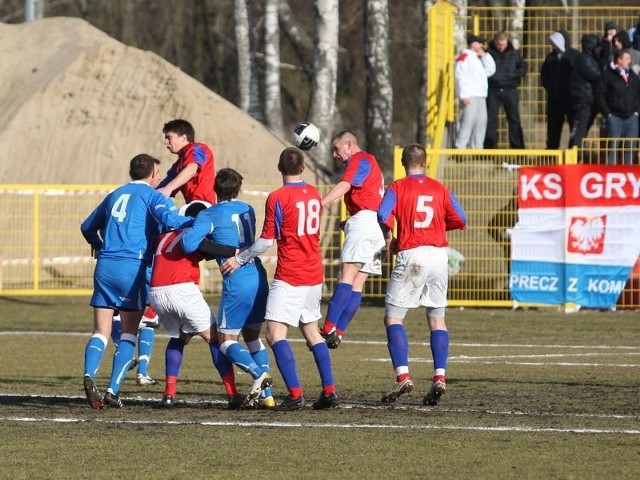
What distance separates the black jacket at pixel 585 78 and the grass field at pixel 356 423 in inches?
256

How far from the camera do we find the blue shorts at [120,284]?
11289mm

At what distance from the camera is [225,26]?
57188mm

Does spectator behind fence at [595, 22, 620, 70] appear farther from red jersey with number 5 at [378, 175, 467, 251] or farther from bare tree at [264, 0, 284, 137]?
bare tree at [264, 0, 284, 137]

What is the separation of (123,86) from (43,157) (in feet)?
7.55

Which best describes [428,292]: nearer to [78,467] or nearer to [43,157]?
[78,467]

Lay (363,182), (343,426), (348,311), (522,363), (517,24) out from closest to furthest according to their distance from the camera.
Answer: (343,426), (363,182), (348,311), (522,363), (517,24)

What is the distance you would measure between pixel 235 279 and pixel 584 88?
13.0 m

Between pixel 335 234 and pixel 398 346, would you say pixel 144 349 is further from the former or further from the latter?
pixel 335 234

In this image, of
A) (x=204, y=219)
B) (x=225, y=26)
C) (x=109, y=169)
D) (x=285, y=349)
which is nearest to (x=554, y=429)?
(x=285, y=349)

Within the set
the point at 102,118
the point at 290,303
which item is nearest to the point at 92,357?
the point at 290,303

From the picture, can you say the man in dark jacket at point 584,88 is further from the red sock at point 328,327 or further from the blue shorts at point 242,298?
the blue shorts at point 242,298

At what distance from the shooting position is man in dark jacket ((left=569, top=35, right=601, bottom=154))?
22.6 m

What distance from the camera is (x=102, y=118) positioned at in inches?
1200

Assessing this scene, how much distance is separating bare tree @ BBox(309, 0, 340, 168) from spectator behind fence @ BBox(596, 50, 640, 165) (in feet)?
33.3
